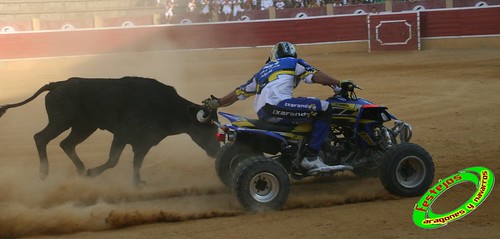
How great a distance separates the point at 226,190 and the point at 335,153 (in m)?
1.34

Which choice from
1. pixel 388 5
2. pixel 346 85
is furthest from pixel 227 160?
pixel 388 5

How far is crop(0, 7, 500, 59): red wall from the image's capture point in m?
25.8

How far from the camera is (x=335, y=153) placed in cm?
748

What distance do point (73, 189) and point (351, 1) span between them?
21.5 meters

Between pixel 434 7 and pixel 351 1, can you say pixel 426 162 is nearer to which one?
pixel 434 7

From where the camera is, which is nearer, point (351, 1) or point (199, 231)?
point (199, 231)

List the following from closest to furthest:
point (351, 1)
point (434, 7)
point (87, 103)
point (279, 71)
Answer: point (279, 71)
point (87, 103)
point (434, 7)
point (351, 1)

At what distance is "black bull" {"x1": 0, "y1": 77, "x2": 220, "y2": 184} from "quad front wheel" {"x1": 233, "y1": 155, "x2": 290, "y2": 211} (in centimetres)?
163

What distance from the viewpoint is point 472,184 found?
7758mm

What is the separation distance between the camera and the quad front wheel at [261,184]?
266 inches

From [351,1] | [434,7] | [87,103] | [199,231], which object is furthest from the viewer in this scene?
[351,1]

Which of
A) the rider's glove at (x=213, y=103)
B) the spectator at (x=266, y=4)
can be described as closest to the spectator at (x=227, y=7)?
the spectator at (x=266, y=4)

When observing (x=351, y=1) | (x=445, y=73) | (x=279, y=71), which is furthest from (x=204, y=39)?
(x=279, y=71)

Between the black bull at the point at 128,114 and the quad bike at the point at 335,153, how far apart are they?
995mm
